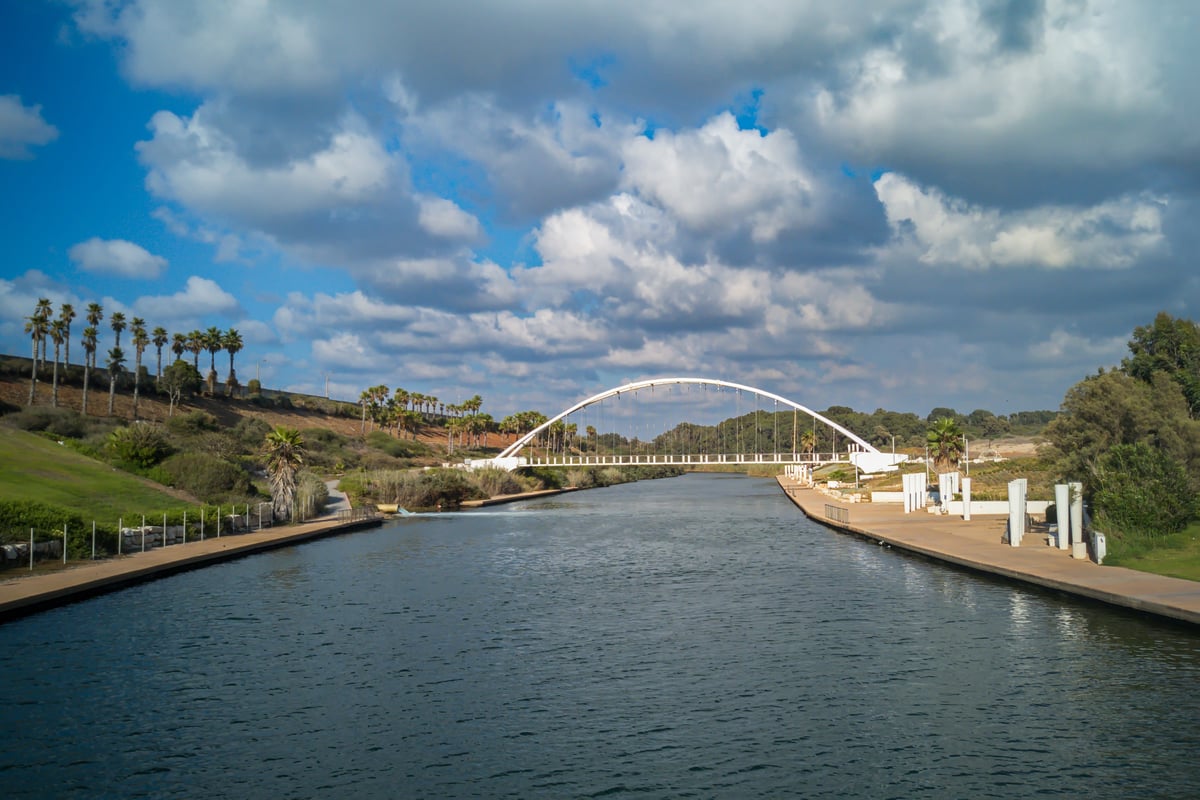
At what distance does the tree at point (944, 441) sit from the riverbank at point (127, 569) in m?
51.9

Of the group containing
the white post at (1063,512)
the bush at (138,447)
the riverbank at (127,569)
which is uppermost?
the bush at (138,447)

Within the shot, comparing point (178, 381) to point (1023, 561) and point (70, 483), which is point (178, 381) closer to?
point (70, 483)

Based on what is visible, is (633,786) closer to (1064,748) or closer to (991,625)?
(1064,748)

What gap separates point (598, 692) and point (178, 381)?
106644mm

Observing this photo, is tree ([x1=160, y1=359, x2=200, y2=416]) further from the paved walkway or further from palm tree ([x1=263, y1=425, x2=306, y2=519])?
the paved walkway

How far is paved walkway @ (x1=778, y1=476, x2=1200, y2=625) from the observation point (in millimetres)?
20469

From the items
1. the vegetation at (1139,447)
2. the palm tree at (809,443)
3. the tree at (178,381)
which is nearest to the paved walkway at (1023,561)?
the vegetation at (1139,447)

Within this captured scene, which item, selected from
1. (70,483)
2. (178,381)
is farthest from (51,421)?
(178,381)

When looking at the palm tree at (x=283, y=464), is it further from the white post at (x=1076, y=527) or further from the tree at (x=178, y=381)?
the tree at (x=178, y=381)

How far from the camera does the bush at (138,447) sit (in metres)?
52.0

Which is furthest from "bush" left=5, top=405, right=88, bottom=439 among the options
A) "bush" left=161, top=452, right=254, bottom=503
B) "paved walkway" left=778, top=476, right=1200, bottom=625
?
"paved walkway" left=778, top=476, right=1200, bottom=625

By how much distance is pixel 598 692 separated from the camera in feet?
53.5

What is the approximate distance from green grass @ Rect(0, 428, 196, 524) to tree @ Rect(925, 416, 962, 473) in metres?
57.8

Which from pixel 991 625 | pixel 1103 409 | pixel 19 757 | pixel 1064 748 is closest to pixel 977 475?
→ pixel 1103 409
